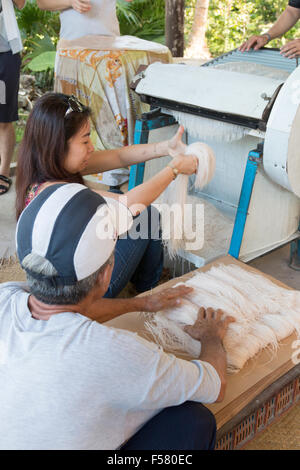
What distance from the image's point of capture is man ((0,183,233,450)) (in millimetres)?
924

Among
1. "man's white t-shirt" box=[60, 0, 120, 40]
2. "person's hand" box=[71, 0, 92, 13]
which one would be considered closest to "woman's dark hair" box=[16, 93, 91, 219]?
"person's hand" box=[71, 0, 92, 13]

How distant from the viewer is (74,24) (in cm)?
326

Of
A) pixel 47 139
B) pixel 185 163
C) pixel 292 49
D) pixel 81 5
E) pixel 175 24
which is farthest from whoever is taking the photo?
pixel 175 24

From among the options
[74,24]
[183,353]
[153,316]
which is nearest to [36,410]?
[183,353]

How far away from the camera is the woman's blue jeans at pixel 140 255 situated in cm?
200

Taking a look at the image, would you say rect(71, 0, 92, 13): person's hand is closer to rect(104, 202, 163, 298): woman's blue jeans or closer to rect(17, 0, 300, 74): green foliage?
rect(104, 202, 163, 298): woman's blue jeans

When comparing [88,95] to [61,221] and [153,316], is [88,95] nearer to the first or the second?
[153,316]

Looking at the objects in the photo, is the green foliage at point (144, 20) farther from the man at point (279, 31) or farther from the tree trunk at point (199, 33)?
the man at point (279, 31)

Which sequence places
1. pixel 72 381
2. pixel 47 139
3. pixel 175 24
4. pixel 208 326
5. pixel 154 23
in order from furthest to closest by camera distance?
pixel 154 23 → pixel 175 24 → pixel 47 139 → pixel 208 326 → pixel 72 381

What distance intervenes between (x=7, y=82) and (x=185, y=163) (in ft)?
6.07

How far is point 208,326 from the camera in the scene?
4.74ft

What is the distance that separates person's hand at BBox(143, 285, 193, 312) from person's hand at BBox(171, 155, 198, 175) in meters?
0.46

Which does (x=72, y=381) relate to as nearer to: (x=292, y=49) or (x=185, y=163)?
(x=185, y=163)

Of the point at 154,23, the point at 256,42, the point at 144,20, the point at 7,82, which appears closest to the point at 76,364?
the point at 256,42
